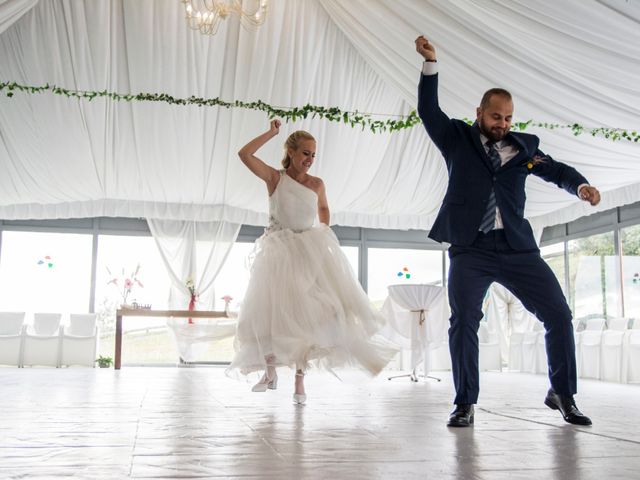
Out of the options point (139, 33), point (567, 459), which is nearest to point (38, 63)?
point (139, 33)

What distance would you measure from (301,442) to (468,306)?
0.96 meters

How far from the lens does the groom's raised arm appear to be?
276cm

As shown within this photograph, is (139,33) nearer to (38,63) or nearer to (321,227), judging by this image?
(38,63)

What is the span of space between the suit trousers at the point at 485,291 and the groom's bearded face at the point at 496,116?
391 mm

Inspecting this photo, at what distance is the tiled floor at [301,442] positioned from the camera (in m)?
1.58

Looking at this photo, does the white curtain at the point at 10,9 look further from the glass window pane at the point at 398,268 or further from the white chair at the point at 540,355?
the glass window pane at the point at 398,268

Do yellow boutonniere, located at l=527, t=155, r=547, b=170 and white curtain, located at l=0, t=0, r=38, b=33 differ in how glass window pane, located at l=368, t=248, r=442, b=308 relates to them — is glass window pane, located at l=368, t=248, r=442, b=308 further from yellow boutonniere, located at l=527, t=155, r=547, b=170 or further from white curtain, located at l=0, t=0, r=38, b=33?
yellow boutonniere, located at l=527, t=155, r=547, b=170

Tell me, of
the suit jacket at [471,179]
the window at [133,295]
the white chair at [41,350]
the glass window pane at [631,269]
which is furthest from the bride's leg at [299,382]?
the window at [133,295]

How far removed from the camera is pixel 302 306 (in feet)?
11.1

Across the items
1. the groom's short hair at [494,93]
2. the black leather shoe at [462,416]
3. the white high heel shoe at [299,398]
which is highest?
the groom's short hair at [494,93]

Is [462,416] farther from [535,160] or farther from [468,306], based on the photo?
[535,160]

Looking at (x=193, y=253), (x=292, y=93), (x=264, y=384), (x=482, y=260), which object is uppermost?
(x=292, y=93)

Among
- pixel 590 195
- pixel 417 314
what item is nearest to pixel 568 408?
Result: pixel 590 195

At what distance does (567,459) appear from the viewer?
178 cm
